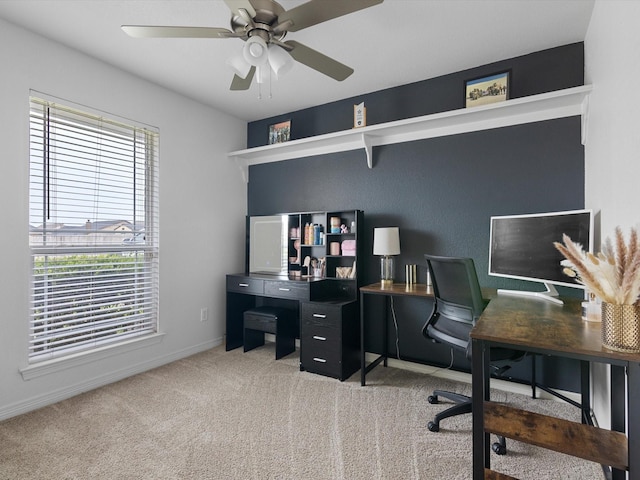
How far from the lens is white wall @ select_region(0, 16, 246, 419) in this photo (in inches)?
86.1

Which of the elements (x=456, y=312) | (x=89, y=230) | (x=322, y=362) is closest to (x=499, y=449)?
(x=456, y=312)

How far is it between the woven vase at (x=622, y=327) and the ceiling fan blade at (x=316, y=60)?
1690 mm

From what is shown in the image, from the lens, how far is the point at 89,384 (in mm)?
2596

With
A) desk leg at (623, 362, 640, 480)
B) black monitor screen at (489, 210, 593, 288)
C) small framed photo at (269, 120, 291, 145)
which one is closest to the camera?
desk leg at (623, 362, 640, 480)

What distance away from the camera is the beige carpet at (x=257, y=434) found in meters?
1.71

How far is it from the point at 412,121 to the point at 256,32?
1.50 meters

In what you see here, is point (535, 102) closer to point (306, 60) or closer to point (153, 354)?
point (306, 60)

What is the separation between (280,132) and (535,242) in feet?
8.81

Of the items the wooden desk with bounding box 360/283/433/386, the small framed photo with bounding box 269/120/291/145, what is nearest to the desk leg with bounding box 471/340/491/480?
the wooden desk with bounding box 360/283/433/386

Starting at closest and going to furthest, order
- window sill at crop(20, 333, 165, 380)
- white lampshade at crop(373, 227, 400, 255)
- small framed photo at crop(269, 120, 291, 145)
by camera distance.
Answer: window sill at crop(20, 333, 165, 380) → white lampshade at crop(373, 227, 400, 255) → small framed photo at crop(269, 120, 291, 145)

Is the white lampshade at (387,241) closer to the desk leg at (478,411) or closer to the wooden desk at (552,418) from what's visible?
the wooden desk at (552,418)

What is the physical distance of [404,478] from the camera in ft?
5.41

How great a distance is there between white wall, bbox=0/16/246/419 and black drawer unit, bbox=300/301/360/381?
1.26m

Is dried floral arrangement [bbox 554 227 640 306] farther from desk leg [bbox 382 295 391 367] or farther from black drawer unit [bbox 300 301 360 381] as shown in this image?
desk leg [bbox 382 295 391 367]
